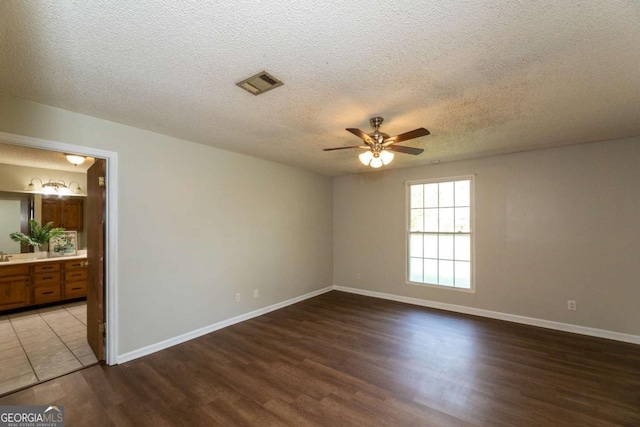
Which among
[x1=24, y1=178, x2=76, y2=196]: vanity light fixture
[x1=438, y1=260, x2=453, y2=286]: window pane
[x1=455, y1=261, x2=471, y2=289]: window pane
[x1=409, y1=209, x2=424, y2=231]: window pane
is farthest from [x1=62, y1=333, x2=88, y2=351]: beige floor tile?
[x1=455, y1=261, x2=471, y2=289]: window pane

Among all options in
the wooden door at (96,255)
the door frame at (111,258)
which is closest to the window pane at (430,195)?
the door frame at (111,258)

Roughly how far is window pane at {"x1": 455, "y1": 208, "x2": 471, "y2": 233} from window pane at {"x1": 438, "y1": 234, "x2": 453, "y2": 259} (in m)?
0.21

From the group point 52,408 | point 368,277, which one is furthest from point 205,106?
point 368,277

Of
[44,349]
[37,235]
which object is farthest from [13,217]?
[44,349]

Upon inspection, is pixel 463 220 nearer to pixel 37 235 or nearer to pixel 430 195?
pixel 430 195

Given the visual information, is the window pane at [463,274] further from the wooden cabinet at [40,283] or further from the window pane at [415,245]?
the wooden cabinet at [40,283]

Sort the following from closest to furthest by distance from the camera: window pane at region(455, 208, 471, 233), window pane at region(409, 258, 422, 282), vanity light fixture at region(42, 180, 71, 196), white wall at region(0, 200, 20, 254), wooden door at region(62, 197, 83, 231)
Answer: window pane at region(455, 208, 471, 233)
white wall at region(0, 200, 20, 254)
window pane at region(409, 258, 422, 282)
vanity light fixture at region(42, 180, 71, 196)
wooden door at region(62, 197, 83, 231)

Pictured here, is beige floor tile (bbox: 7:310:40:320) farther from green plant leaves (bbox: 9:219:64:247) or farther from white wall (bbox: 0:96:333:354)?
white wall (bbox: 0:96:333:354)

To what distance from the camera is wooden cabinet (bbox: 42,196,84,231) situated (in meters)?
5.18

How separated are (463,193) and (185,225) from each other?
4288 mm

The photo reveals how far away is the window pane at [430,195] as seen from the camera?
4.74 meters

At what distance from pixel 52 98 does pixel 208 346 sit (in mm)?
2890

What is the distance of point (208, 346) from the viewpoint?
3174mm

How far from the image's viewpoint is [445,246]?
4.61m
